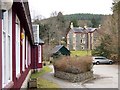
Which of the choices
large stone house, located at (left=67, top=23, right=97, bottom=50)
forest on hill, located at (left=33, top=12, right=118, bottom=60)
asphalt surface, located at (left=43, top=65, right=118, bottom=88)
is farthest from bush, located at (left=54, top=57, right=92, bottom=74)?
large stone house, located at (left=67, top=23, right=97, bottom=50)

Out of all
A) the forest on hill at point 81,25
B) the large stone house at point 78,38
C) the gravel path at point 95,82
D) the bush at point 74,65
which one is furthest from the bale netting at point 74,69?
the large stone house at point 78,38

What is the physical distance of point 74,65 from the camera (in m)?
25.8

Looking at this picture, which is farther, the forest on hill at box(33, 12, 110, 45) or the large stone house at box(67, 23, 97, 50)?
the large stone house at box(67, 23, 97, 50)

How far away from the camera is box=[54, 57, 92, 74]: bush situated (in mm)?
25422

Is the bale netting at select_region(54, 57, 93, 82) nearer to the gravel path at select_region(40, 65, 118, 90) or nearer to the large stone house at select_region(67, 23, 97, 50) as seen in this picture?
the gravel path at select_region(40, 65, 118, 90)

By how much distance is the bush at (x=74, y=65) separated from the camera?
2542 centimetres

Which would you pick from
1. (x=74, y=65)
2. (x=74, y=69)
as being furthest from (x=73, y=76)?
(x=74, y=65)

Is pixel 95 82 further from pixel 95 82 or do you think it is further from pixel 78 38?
pixel 78 38

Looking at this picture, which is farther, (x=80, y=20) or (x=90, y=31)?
(x=80, y=20)

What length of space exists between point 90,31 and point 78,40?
24.0ft

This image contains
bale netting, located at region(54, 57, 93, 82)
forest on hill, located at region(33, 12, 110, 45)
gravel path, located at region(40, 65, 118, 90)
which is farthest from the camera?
forest on hill, located at region(33, 12, 110, 45)

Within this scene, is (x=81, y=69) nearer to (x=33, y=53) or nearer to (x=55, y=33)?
(x=33, y=53)

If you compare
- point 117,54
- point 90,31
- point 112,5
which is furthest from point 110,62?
point 90,31

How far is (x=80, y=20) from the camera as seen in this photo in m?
117
